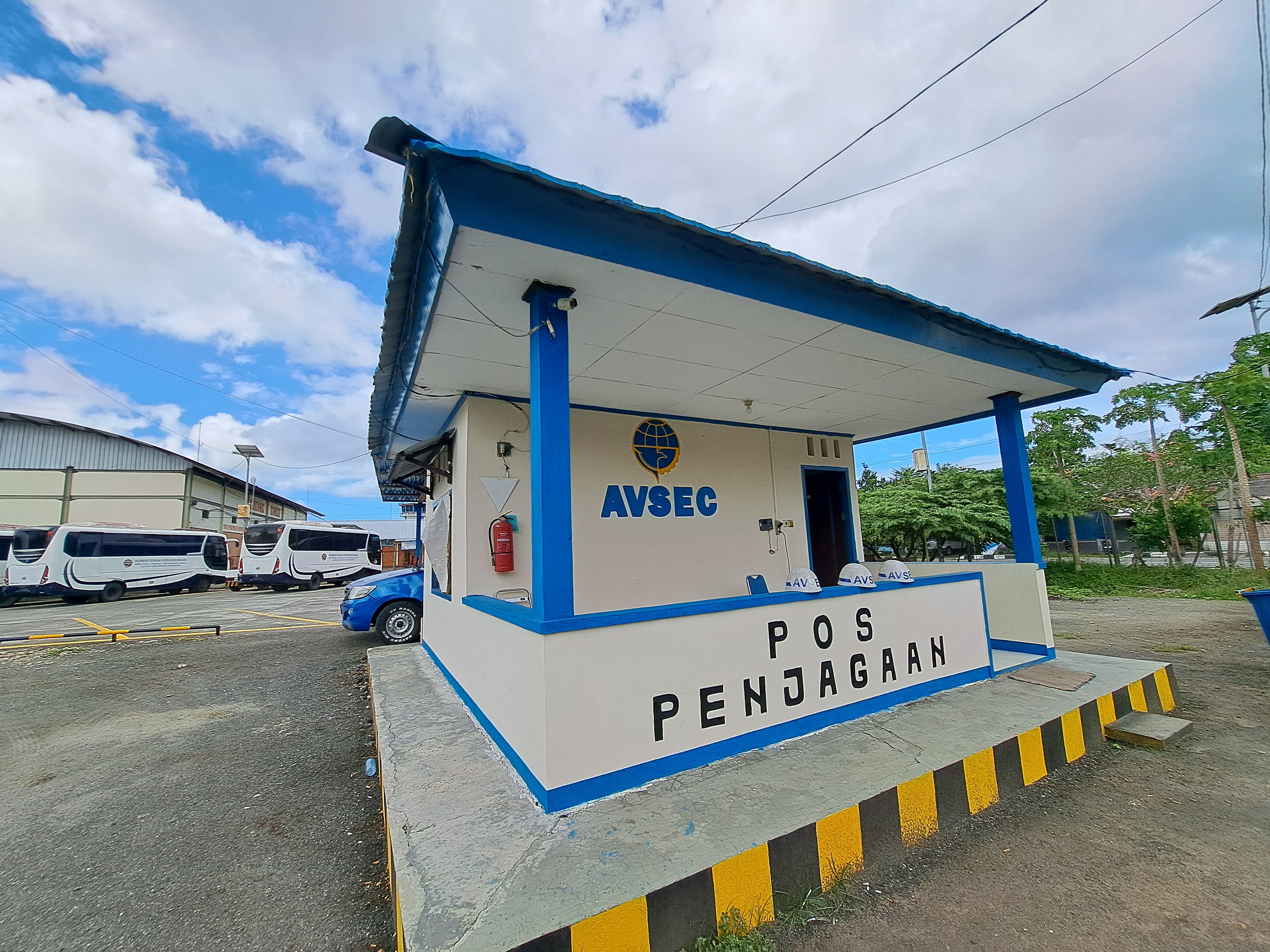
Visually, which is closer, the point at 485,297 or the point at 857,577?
the point at 485,297

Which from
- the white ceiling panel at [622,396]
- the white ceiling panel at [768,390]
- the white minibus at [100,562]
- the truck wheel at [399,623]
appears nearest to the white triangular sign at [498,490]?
the white ceiling panel at [622,396]

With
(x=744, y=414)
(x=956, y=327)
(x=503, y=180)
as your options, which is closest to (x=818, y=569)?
(x=744, y=414)

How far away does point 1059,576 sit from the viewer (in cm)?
1262

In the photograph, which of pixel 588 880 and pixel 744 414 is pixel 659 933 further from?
pixel 744 414

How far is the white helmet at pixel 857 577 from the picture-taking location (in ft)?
12.0

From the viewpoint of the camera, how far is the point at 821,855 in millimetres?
2166

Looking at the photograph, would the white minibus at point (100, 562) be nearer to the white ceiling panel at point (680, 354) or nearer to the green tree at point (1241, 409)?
the white ceiling panel at point (680, 354)

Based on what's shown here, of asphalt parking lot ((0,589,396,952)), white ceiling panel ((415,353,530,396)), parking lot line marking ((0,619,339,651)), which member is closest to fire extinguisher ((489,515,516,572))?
white ceiling panel ((415,353,530,396))

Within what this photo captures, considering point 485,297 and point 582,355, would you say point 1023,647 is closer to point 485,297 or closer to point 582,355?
point 582,355

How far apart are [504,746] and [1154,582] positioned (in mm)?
14610

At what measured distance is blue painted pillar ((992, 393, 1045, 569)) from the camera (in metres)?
4.98

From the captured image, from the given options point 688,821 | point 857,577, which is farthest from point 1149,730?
point 688,821

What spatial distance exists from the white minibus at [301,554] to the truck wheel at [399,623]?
13.7 meters

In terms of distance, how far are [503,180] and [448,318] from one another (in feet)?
3.49
